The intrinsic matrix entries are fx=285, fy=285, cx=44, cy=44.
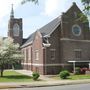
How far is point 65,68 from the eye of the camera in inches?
1956

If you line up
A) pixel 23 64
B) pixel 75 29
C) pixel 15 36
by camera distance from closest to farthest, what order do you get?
pixel 75 29, pixel 23 64, pixel 15 36

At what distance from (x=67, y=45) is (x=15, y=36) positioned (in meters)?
37.2

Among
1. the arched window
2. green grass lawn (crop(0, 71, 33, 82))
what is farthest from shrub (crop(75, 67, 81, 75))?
green grass lawn (crop(0, 71, 33, 82))

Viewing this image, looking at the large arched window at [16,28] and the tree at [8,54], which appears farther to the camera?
the large arched window at [16,28]

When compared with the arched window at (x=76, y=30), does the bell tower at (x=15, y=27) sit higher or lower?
higher

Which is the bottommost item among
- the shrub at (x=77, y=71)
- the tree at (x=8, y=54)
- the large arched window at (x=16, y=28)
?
the shrub at (x=77, y=71)

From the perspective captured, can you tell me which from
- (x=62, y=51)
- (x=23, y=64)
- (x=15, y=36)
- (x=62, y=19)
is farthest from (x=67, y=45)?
(x=15, y=36)

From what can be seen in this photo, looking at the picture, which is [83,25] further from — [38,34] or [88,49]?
[38,34]

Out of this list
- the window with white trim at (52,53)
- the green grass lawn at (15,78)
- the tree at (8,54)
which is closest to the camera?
the green grass lawn at (15,78)

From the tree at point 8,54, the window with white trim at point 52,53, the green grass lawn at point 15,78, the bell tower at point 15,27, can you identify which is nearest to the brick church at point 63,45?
the window with white trim at point 52,53

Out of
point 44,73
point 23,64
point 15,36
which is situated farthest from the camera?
point 15,36


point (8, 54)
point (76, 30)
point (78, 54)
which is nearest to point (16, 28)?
point (76, 30)

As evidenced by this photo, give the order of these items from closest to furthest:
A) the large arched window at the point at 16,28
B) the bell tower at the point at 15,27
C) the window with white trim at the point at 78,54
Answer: the window with white trim at the point at 78,54, the bell tower at the point at 15,27, the large arched window at the point at 16,28

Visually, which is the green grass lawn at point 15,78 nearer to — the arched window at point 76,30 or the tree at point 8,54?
the tree at point 8,54
